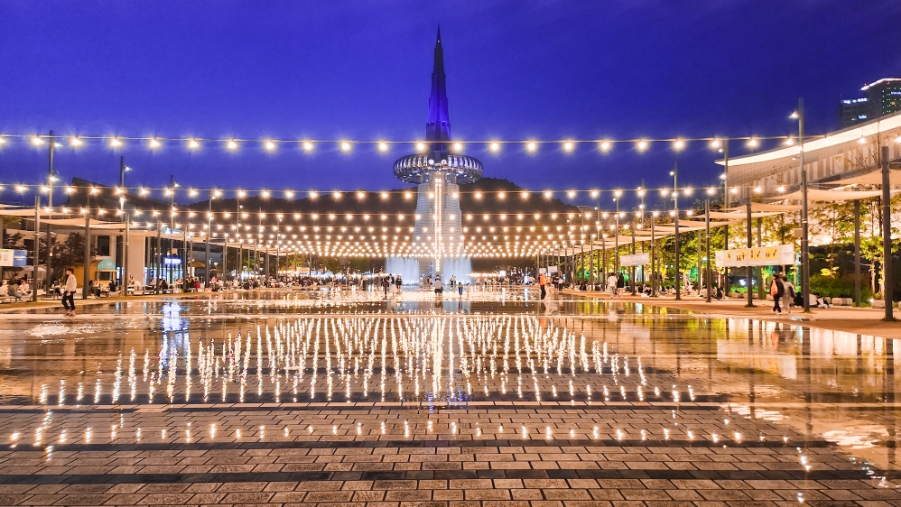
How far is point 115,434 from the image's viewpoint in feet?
21.1

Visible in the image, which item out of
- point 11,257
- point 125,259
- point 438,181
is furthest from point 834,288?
point 438,181

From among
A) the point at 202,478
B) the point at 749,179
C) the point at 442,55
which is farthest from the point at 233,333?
the point at 442,55

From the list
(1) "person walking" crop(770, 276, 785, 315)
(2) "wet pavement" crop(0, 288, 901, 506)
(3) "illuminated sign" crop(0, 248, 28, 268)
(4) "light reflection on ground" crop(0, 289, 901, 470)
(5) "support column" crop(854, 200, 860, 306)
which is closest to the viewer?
(2) "wet pavement" crop(0, 288, 901, 506)

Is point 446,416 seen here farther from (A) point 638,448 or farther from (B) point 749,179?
(B) point 749,179

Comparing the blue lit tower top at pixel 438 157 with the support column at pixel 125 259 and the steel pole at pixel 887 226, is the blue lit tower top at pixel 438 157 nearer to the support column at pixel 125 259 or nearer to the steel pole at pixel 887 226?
the support column at pixel 125 259

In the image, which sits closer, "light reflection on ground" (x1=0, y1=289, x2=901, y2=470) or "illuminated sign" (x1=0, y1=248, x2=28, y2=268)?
"light reflection on ground" (x1=0, y1=289, x2=901, y2=470)

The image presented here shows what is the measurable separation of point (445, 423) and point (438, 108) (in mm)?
105222

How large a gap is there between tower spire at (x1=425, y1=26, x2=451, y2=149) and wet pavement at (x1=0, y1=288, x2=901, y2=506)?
94.9 m

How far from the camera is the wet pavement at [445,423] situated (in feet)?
16.0

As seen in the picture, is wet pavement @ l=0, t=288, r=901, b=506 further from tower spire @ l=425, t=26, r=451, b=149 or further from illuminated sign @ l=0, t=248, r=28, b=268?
tower spire @ l=425, t=26, r=451, b=149

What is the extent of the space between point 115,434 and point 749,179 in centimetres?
6446

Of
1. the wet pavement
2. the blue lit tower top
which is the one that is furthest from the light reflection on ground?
the blue lit tower top

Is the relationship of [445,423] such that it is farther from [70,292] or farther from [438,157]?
[438,157]

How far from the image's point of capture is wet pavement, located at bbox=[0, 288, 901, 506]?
4.87 meters
